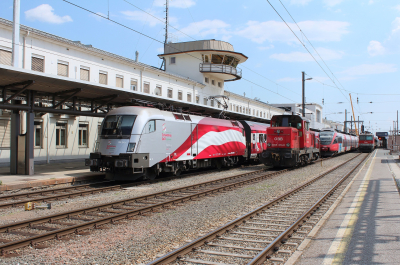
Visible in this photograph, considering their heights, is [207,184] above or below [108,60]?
below

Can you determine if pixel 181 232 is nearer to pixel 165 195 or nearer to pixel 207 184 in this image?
pixel 165 195

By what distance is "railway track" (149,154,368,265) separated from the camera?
538 cm

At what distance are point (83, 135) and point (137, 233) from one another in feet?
66.9

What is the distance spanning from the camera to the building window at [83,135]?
25.6 meters

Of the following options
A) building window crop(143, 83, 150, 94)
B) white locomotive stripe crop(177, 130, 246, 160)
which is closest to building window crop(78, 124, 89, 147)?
building window crop(143, 83, 150, 94)

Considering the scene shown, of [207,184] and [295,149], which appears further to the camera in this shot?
[295,149]

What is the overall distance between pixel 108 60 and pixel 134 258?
22984 mm

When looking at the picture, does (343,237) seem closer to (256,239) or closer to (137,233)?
(256,239)

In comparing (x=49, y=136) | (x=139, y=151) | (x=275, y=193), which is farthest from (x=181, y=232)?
(x=49, y=136)

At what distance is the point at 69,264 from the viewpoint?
5203mm

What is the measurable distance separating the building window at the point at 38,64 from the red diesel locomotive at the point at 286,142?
14.6 metres

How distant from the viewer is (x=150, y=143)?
1420 cm

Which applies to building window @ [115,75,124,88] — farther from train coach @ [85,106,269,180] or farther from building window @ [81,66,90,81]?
train coach @ [85,106,269,180]

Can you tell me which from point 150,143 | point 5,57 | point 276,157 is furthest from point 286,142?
point 5,57
